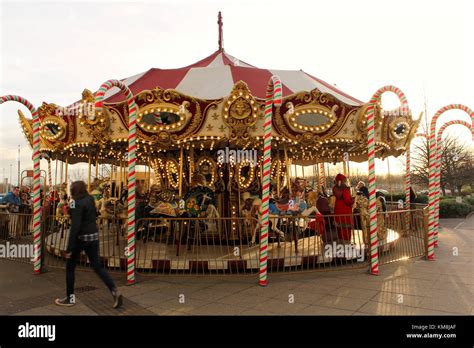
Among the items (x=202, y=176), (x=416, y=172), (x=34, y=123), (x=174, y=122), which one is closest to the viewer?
(x=34, y=123)

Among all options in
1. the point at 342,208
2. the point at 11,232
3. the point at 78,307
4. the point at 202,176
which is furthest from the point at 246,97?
the point at 11,232

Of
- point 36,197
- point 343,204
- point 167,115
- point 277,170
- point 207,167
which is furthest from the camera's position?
point 277,170

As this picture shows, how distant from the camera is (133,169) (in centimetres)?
586

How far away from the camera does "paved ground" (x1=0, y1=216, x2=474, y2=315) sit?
450 centimetres

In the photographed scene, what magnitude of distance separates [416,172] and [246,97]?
1078 inches

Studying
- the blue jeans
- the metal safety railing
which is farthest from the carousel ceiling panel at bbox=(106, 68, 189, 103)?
the blue jeans

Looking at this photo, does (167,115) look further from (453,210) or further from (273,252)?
(453,210)

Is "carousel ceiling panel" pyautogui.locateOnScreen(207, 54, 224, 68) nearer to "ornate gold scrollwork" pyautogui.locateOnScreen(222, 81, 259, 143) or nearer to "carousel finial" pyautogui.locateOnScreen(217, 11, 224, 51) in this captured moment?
"carousel finial" pyautogui.locateOnScreen(217, 11, 224, 51)

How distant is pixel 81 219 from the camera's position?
14.4 feet

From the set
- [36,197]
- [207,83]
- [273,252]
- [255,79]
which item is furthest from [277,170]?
[36,197]

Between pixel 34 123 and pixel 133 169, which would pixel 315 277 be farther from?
pixel 34 123

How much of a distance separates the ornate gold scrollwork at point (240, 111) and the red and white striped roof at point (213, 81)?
2.34ft

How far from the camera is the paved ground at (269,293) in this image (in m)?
4.50

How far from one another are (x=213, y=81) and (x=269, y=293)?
19.3ft
